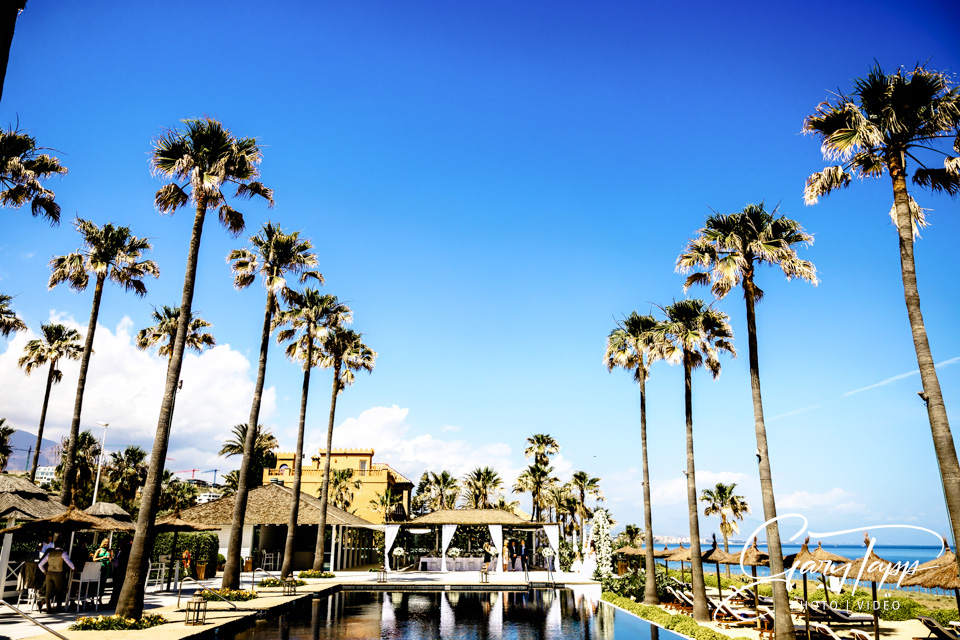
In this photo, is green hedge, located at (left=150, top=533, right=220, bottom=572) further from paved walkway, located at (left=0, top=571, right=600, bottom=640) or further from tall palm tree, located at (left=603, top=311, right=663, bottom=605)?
tall palm tree, located at (left=603, top=311, right=663, bottom=605)

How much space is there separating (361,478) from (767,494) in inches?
1965

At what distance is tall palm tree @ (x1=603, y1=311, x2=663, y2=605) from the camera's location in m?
23.2

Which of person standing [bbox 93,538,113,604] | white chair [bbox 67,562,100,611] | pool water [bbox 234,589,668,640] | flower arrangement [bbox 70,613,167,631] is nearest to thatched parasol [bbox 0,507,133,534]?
white chair [bbox 67,562,100,611]

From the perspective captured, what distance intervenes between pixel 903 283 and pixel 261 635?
54.1ft

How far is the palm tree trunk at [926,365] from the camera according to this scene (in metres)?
10.1

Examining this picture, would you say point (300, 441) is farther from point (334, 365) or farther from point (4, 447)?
point (4, 447)

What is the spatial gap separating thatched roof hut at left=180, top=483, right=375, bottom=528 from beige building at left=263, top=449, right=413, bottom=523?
15.4 meters

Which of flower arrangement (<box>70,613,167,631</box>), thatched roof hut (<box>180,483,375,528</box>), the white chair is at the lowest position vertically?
flower arrangement (<box>70,613,167,631</box>)

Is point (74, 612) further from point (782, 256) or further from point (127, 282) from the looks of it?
point (782, 256)

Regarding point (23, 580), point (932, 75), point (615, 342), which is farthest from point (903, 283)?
point (23, 580)

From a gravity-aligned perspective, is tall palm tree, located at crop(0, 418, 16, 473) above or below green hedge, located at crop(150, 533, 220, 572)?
above

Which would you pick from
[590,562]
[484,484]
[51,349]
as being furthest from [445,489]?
[51,349]

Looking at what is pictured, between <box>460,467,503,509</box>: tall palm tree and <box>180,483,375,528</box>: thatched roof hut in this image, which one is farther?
<box>460,467,503,509</box>: tall palm tree

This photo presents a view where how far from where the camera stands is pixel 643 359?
25328mm
